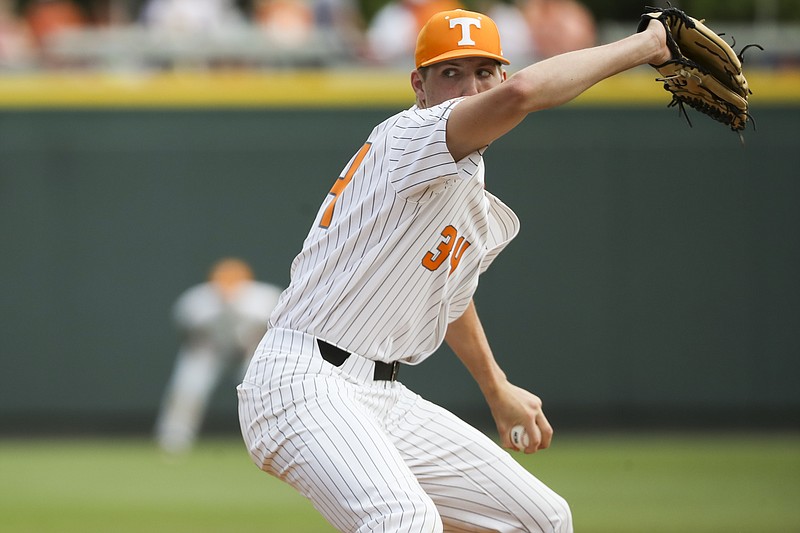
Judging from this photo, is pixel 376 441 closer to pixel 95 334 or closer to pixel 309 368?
pixel 309 368

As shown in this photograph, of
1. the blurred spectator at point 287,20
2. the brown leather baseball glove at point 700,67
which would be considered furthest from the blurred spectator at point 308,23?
the brown leather baseball glove at point 700,67

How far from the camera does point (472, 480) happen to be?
3.67 m

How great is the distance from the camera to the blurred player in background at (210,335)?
35.4ft

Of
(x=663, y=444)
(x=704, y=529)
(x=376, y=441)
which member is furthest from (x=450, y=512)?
(x=663, y=444)

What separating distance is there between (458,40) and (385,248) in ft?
2.05

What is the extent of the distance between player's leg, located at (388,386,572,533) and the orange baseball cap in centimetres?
101

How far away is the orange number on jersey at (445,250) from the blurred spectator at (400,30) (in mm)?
7768

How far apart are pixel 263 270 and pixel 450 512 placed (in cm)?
825

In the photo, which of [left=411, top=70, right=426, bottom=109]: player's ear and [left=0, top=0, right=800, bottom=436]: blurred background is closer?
[left=411, top=70, right=426, bottom=109]: player's ear

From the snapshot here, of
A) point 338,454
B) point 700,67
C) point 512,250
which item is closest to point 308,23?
point 512,250

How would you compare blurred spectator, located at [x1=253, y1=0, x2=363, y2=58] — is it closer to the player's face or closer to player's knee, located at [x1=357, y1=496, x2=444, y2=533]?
the player's face

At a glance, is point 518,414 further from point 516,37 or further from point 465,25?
point 516,37

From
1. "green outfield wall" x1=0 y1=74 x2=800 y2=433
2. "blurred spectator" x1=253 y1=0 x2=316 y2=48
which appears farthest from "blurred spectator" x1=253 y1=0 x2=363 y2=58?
"green outfield wall" x1=0 y1=74 x2=800 y2=433

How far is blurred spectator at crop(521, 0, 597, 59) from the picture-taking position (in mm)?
10969
